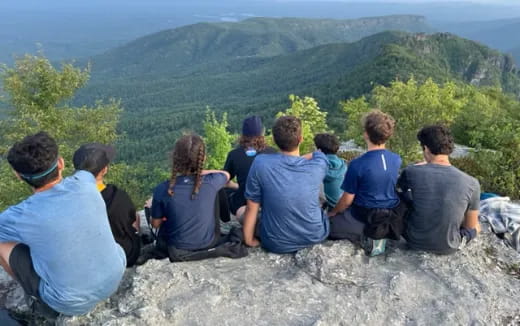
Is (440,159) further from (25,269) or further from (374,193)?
(25,269)

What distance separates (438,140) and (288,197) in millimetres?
2177

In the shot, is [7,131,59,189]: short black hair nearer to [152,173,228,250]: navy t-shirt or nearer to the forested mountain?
[152,173,228,250]: navy t-shirt

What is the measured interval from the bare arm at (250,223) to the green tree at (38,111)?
1416 cm

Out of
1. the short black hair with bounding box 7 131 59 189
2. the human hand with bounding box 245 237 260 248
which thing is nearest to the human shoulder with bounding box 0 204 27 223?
the short black hair with bounding box 7 131 59 189

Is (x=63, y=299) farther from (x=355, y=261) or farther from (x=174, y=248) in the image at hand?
(x=355, y=261)

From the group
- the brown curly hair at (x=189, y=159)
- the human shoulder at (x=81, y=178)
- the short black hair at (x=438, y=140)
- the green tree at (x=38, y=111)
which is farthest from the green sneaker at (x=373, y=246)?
the green tree at (x=38, y=111)

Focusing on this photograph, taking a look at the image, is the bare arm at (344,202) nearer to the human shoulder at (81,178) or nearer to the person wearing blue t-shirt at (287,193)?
the person wearing blue t-shirt at (287,193)

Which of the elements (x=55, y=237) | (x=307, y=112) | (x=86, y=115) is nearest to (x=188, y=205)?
(x=55, y=237)

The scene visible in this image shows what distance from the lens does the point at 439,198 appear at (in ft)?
18.0

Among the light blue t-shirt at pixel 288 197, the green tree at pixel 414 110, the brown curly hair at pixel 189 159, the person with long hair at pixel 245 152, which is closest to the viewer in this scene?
the brown curly hair at pixel 189 159

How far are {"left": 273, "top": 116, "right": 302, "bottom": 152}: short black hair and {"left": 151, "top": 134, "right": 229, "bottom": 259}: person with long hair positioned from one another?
925 millimetres

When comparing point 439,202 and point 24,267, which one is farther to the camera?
point 439,202

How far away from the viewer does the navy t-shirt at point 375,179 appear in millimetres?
5695

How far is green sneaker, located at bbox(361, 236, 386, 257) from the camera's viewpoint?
588cm
